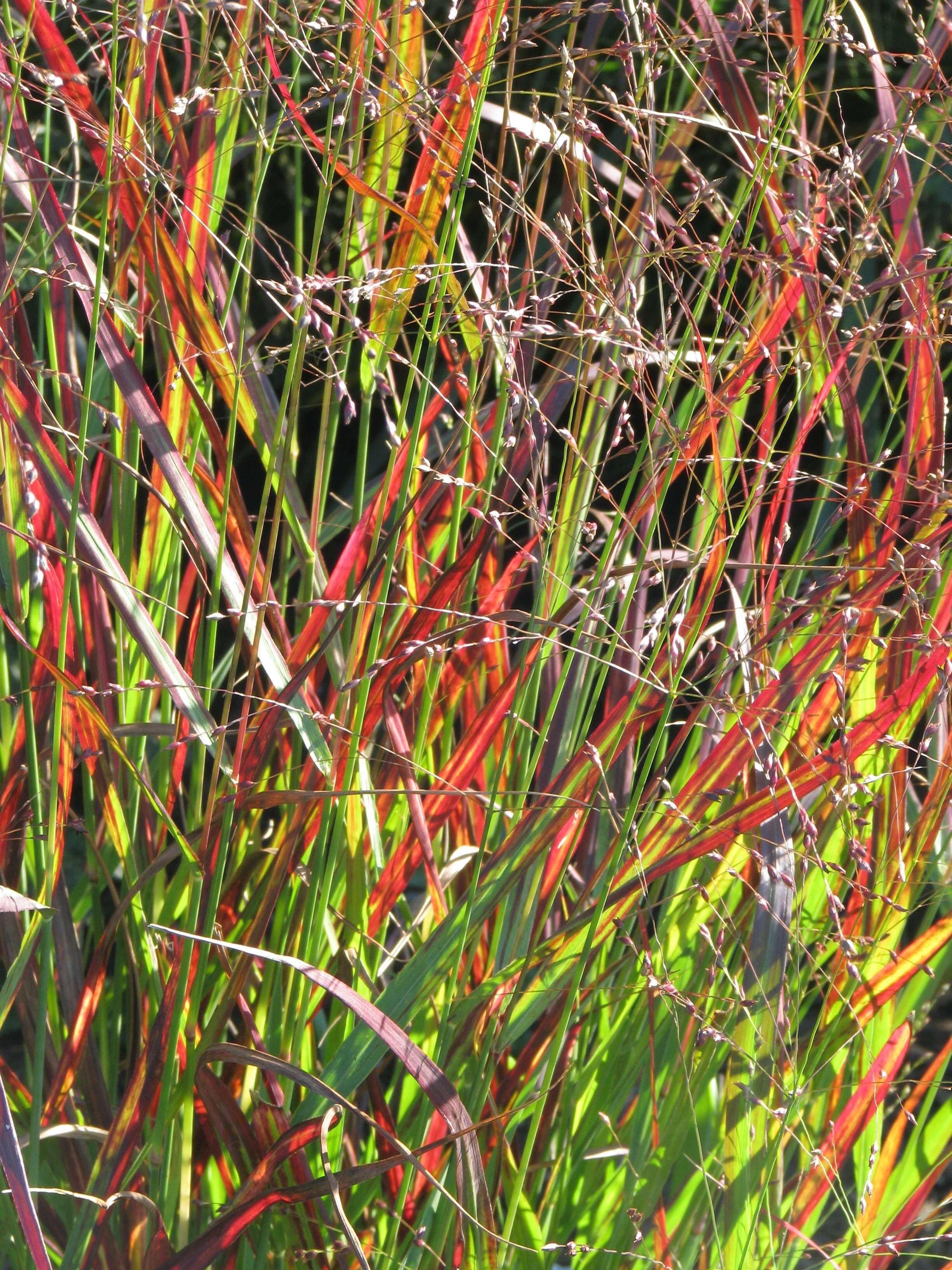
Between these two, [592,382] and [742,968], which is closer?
[742,968]

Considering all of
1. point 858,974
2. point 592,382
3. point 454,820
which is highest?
point 592,382

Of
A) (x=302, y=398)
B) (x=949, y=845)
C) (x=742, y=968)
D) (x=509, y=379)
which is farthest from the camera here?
(x=302, y=398)

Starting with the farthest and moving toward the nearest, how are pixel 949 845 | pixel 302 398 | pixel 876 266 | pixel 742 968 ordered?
pixel 876 266, pixel 302 398, pixel 949 845, pixel 742 968

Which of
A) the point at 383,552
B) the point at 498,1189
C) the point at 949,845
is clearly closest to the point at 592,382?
the point at 383,552

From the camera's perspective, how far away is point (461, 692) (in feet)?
2.45

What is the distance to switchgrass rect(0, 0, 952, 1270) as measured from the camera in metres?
0.51

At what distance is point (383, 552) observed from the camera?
587 millimetres

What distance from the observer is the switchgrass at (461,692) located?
507mm

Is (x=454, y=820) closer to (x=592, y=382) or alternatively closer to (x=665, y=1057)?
(x=665, y=1057)

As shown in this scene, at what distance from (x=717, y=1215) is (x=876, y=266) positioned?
4.14ft

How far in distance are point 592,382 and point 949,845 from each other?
0.42 meters

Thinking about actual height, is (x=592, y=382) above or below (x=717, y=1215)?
above

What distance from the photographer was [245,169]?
1.83m

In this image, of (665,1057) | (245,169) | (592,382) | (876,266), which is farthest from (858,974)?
(245,169)
